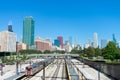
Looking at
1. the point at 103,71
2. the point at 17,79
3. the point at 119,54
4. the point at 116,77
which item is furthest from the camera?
the point at 119,54

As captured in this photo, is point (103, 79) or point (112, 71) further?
point (112, 71)

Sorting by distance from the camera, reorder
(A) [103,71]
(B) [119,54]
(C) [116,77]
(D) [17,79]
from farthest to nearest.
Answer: (B) [119,54]
(A) [103,71]
(C) [116,77]
(D) [17,79]

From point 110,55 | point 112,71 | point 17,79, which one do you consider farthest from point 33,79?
point 110,55

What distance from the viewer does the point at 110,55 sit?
138750mm

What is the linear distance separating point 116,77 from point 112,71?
433cm

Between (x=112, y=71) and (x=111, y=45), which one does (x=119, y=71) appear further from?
(x=111, y=45)

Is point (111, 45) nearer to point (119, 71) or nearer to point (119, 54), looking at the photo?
point (119, 54)

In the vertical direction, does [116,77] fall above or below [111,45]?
below

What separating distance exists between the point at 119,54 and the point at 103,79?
91.4m

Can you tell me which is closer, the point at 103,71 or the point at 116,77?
the point at 116,77

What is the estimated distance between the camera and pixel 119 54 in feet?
455

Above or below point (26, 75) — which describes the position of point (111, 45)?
above

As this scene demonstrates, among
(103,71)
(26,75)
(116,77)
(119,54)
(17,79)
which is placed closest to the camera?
(17,79)

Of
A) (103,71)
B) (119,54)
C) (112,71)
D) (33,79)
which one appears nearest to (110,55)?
(119,54)
